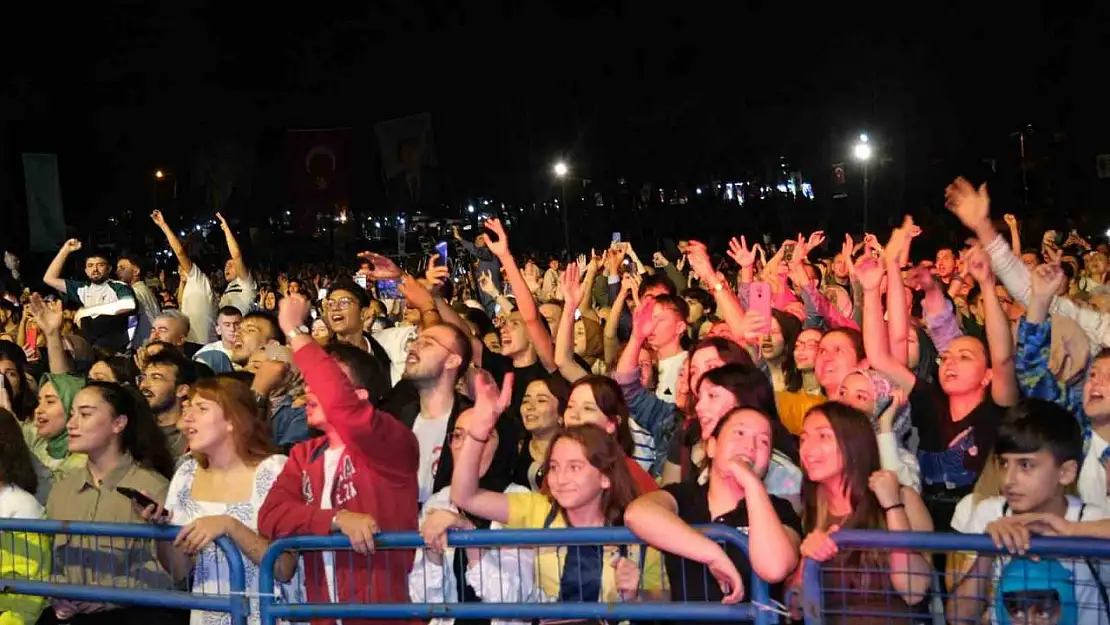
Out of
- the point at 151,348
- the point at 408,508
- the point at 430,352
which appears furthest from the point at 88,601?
the point at 151,348

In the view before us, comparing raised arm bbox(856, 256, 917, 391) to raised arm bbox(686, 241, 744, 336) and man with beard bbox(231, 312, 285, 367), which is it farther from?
man with beard bbox(231, 312, 285, 367)

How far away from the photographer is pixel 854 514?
420 centimetres

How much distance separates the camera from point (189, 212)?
35344mm

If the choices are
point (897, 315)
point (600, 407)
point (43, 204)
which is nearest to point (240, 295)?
point (897, 315)

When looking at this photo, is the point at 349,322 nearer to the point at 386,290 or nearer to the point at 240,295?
the point at 240,295

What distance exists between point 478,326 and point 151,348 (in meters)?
2.26

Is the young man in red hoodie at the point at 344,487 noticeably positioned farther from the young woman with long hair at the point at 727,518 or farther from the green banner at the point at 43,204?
the green banner at the point at 43,204

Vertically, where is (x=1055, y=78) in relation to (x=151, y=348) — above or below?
above

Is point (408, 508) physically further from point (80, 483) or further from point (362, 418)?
point (80, 483)

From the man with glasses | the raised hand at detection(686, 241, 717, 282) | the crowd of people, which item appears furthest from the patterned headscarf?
the man with glasses

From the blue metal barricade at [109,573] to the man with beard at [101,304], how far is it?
5.83 metres

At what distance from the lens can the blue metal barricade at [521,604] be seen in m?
3.97

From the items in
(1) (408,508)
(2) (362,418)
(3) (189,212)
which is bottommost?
(1) (408,508)

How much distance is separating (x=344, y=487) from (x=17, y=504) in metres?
1.79
